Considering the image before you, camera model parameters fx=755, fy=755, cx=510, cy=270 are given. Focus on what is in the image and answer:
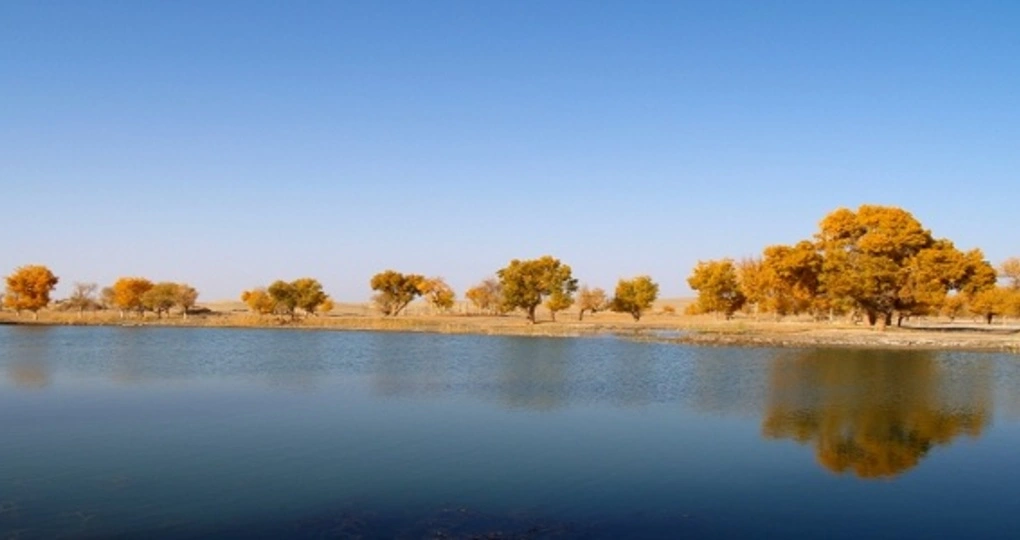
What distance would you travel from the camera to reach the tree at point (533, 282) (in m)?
91.8

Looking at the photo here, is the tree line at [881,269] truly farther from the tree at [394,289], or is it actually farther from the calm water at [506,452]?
the tree at [394,289]

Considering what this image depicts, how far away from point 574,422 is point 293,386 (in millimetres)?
13909

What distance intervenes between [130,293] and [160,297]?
26.0 ft

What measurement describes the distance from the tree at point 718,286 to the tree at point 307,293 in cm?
4799

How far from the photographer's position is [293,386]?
105ft

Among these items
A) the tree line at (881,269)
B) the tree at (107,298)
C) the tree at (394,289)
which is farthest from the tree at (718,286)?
the tree at (107,298)

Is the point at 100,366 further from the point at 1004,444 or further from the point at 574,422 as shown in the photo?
the point at 1004,444

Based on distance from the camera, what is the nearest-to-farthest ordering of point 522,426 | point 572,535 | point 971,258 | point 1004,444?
point 572,535, point 1004,444, point 522,426, point 971,258

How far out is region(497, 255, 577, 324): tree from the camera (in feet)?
301

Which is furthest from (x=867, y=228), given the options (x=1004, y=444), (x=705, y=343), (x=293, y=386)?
(x=293, y=386)

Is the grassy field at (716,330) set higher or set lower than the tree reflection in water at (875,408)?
higher

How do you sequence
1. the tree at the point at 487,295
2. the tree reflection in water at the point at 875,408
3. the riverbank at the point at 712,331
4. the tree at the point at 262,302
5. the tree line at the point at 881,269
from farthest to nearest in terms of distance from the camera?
the tree at the point at 487,295 < the tree at the point at 262,302 < the tree line at the point at 881,269 < the riverbank at the point at 712,331 < the tree reflection in water at the point at 875,408

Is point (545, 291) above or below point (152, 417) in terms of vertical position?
above

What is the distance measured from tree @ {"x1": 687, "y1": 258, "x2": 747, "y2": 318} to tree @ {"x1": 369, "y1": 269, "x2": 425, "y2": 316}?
1598 inches
